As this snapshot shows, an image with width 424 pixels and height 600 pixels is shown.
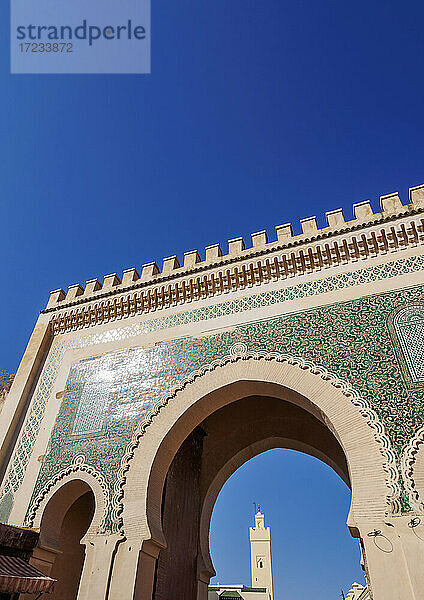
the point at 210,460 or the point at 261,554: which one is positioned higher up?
the point at 261,554

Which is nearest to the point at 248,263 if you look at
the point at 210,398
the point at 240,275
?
the point at 240,275

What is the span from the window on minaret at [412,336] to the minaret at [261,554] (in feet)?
44.1

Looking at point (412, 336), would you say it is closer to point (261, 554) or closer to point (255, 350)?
point (255, 350)

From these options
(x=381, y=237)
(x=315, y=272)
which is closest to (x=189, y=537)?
(x=315, y=272)

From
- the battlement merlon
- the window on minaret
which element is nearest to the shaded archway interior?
the window on minaret

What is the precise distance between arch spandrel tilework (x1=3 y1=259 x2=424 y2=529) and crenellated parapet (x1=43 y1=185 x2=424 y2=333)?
289mm

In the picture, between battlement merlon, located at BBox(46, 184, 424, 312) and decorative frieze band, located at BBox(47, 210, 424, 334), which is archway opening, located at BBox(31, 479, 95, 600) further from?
battlement merlon, located at BBox(46, 184, 424, 312)

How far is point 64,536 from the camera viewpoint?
15.8ft

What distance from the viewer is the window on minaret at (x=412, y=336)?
3.57 metres

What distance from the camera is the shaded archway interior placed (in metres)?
4.59

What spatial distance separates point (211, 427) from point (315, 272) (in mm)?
2685

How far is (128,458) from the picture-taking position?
4043 millimetres

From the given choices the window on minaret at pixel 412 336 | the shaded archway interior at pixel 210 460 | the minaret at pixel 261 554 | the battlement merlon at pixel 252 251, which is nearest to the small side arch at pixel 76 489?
the shaded archway interior at pixel 210 460

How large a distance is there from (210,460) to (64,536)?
1.97 metres
